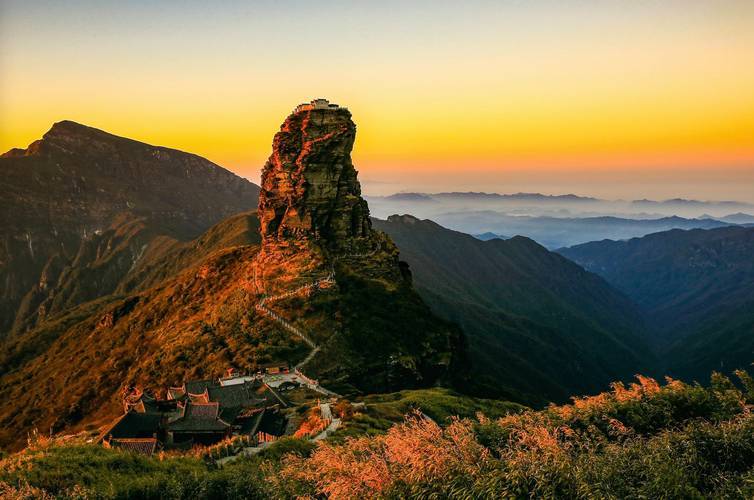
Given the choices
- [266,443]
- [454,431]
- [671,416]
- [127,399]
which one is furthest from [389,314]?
[454,431]

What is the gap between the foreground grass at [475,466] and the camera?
2481 cm

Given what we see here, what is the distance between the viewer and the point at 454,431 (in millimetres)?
30328

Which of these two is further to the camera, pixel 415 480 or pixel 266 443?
pixel 266 443

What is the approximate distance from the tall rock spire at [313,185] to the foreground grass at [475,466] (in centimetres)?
6434

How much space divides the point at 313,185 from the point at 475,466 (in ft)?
263

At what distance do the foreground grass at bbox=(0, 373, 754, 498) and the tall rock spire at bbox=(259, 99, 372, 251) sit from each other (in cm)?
6434

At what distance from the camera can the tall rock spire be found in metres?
102

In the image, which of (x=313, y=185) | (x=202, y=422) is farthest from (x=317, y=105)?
(x=202, y=422)

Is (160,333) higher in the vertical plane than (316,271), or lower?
lower

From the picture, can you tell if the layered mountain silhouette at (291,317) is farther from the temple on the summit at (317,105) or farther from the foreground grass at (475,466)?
the foreground grass at (475,466)

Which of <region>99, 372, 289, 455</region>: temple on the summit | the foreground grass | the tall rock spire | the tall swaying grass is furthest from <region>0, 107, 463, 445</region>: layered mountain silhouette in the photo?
the tall swaying grass

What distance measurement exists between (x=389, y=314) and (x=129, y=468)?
192 feet

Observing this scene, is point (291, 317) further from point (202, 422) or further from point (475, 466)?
point (475, 466)

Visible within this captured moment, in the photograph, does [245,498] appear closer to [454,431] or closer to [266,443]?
[454,431]
